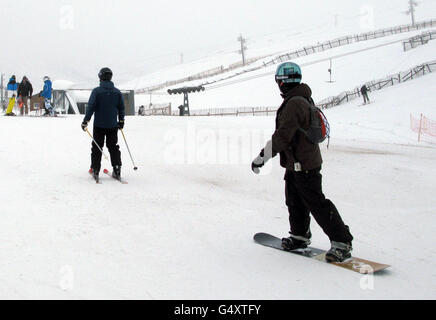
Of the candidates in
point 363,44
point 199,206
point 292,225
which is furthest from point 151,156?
point 363,44

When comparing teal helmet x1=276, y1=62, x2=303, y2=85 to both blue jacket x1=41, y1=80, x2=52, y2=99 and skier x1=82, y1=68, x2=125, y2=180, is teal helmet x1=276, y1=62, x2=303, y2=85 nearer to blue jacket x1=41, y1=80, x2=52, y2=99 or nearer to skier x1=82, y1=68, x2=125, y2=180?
skier x1=82, y1=68, x2=125, y2=180

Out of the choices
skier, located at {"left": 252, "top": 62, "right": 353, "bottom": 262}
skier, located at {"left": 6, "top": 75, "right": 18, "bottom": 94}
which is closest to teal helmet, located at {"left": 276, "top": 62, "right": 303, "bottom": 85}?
skier, located at {"left": 252, "top": 62, "right": 353, "bottom": 262}

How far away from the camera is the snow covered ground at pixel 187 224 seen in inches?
146

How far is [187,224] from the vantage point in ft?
18.6

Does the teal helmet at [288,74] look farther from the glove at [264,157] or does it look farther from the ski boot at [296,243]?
the ski boot at [296,243]

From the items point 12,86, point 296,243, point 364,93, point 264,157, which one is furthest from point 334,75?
point 264,157

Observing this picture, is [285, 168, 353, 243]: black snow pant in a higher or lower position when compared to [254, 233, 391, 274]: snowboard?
higher

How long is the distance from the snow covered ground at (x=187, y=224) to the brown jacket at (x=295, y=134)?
105cm

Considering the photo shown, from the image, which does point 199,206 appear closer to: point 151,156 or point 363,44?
point 151,156

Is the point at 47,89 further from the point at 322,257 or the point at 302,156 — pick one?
the point at 322,257

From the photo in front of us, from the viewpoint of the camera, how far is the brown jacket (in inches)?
167

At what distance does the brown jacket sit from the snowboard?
961mm

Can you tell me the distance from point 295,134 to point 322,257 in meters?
1.32

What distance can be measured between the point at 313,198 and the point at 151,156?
7867 millimetres
